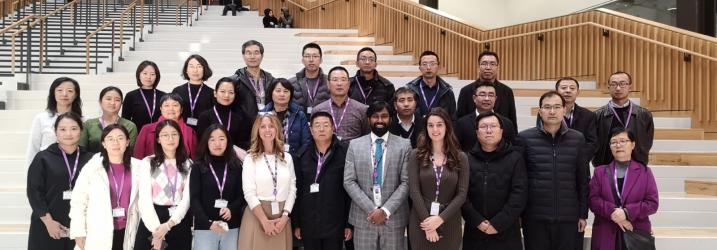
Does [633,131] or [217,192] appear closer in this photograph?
[217,192]

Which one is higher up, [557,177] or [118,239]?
[557,177]

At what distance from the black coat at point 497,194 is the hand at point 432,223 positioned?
22 centimetres

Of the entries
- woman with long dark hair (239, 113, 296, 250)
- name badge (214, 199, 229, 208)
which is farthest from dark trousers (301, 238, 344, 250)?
name badge (214, 199, 229, 208)

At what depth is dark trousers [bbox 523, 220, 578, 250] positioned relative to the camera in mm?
3822

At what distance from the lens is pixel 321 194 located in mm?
3834

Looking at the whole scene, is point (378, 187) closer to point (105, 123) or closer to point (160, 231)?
point (160, 231)

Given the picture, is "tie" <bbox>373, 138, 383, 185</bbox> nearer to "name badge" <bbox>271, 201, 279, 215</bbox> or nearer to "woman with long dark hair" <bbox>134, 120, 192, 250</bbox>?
"name badge" <bbox>271, 201, 279, 215</bbox>

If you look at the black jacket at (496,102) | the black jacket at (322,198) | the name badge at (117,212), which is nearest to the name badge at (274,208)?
the black jacket at (322,198)

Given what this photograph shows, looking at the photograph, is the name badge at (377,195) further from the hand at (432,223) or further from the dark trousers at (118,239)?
the dark trousers at (118,239)

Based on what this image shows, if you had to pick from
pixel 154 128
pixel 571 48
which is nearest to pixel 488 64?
pixel 154 128

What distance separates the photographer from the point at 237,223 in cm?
376

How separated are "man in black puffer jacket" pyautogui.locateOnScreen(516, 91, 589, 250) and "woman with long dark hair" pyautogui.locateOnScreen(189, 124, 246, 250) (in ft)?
5.81

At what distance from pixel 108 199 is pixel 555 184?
2632 millimetres

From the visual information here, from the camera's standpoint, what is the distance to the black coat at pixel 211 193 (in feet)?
11.9
